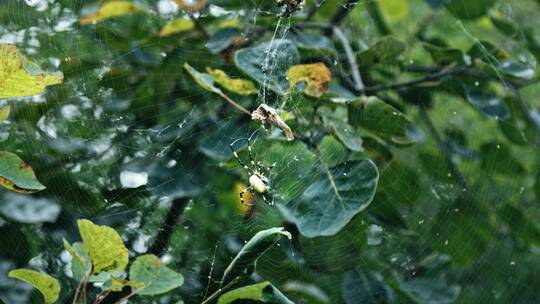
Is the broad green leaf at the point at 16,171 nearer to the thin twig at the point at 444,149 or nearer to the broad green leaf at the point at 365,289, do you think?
the broad green leaf at the point at 365,289

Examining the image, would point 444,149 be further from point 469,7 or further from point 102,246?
point 102,246

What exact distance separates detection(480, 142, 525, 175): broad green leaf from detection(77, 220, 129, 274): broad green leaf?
43.3 inches

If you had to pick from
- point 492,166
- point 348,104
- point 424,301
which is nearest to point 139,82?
point 348,104

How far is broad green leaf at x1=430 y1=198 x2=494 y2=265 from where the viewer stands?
4.93ft

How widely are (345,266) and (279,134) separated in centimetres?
31

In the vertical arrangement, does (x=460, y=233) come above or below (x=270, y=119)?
below

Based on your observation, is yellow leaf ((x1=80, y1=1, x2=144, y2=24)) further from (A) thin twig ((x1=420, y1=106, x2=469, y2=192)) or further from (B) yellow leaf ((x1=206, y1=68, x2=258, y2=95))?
(A) thin twig ((x1=420, y1=106, x2=469, y2=192))

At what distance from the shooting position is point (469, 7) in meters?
1.55

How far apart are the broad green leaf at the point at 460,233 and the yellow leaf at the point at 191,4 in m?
0.68

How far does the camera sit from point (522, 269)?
1639 millimetres

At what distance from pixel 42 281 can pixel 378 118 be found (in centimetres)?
68

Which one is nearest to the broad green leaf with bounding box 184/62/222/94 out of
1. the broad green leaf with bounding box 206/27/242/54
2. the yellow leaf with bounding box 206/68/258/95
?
the yellow leaf with bounding box 206/68/258/95

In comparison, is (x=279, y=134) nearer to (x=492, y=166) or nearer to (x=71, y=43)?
(x=71, y=43)

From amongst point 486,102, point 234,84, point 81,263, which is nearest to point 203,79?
point 234,84
